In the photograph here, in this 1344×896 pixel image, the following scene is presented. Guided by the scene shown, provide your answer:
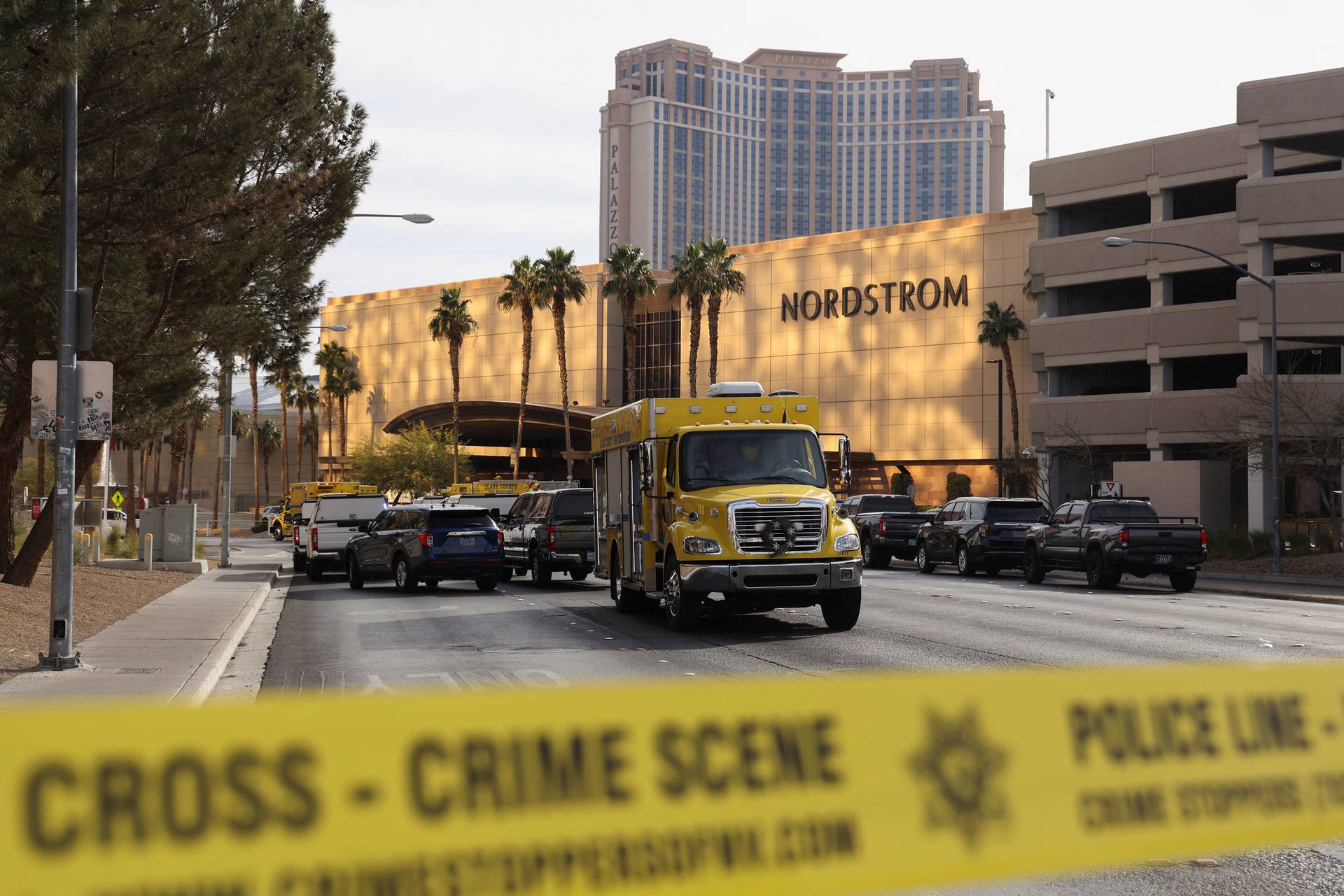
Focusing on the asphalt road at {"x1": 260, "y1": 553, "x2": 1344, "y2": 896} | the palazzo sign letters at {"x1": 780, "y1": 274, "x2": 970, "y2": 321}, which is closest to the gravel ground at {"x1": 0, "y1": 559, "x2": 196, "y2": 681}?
the asphalt road at {"x1": 260, "y1": 553, "x2": 1344, "y2": 896}

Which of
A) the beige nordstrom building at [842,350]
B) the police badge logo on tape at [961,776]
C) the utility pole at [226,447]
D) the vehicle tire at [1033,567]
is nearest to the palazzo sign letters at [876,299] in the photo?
the beige nordstrom building at [842,350]

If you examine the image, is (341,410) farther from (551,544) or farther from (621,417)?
(621,417)

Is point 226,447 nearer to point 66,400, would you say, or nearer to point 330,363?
point 66,400

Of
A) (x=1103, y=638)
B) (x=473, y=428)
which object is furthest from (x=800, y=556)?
(x=473, y=428)

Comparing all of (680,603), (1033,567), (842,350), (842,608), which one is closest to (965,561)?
(1033,567)

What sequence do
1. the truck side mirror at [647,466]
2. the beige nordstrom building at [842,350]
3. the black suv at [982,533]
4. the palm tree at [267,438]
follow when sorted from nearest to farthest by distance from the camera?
1. the truck side mirror at [647,466]
2. the black suv at [982,533]
3. the beige nordstrom building at [842,350]
4. the palm tree at [267,438]

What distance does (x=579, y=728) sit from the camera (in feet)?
9.62

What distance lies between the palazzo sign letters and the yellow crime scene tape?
279 ft

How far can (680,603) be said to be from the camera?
59.5 ft

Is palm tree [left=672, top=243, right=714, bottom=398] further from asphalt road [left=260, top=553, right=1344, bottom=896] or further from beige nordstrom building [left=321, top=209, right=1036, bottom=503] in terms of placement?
asphalt road [left=260, top=553, right=1344, bottom=896]

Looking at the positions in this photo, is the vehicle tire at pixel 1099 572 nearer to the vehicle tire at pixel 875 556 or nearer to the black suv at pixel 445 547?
the vehicle tire at pixel 875 556

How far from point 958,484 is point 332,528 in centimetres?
5660

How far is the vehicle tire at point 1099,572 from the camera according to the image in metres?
29.1

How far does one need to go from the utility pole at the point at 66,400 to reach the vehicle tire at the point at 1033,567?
22750mm
